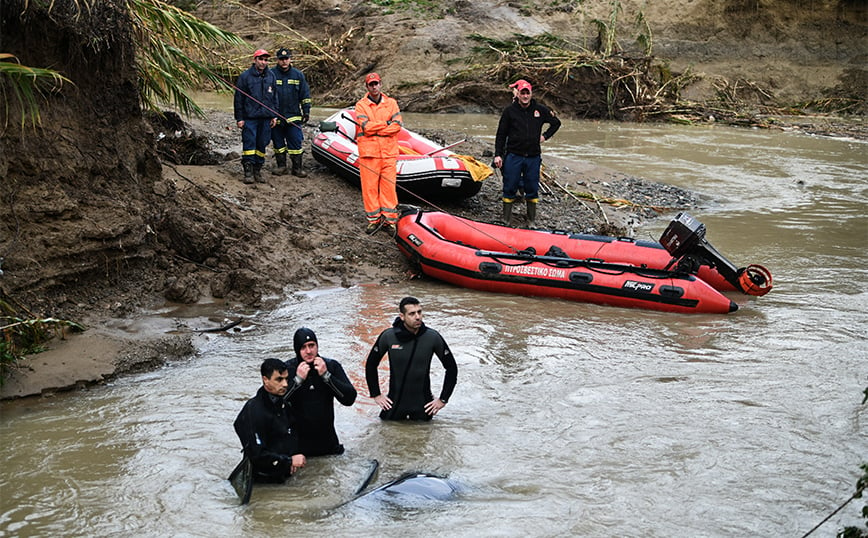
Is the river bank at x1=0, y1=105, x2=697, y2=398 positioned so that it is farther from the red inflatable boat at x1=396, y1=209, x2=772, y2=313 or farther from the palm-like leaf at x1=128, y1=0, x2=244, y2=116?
the palm-like leaf at x1=128, y1=0, x2=244, y2=116

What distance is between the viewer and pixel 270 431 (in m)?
5.89

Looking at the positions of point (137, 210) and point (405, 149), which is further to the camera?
point (405, 149)

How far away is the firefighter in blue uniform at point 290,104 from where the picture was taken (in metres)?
12.4

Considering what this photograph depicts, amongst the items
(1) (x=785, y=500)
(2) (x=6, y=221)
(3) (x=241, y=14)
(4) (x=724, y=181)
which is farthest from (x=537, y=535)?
(3) (x=241, y=14)

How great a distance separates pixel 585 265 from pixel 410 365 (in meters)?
4.12

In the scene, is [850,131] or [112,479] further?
[850,131]

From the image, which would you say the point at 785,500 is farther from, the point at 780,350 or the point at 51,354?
the point at 51,354

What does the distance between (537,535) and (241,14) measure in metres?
27.6

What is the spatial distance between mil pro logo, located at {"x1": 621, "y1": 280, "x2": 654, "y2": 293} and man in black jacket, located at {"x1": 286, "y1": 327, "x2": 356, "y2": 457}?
15.7 ft

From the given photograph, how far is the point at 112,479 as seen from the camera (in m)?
6.15

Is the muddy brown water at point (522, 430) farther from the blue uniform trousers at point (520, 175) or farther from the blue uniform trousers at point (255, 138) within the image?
the blue uniform trousers at point (255, 138)

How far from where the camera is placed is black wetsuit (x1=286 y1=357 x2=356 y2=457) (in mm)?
6125

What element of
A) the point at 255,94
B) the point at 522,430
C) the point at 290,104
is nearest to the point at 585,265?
the point at 522,430

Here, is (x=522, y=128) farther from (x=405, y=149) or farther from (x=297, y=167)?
(x=297, y=167)
